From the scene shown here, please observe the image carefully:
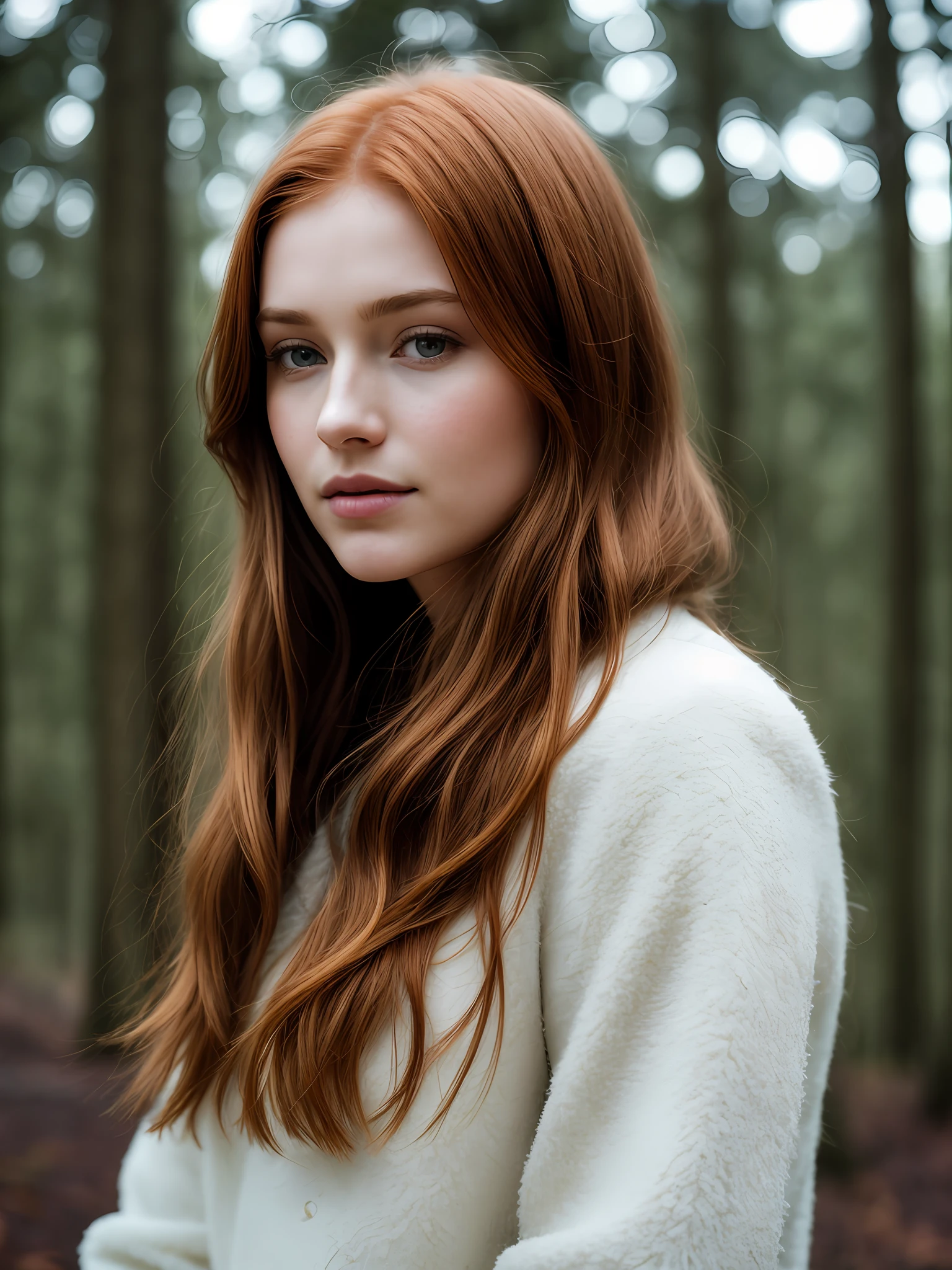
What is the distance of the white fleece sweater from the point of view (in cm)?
101

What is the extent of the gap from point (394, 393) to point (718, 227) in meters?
4.63

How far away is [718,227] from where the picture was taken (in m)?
5.27

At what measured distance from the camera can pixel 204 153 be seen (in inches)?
225

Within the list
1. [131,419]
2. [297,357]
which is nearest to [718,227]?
[131,419]

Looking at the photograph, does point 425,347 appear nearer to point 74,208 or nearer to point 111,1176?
point 111,1176

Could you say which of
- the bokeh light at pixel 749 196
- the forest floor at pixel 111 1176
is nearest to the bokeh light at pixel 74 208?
the bokeh light at pixel 749 196

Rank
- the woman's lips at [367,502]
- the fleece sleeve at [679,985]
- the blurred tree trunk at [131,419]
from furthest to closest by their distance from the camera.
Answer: the blurred tree trunk at [131,419], the woman's lips at [367,502], the fleece sleeve at [679,985]

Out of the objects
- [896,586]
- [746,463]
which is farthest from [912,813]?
[746,463]

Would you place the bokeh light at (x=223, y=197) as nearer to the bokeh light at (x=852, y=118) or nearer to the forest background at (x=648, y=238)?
the forest background at (x=648, y=238)

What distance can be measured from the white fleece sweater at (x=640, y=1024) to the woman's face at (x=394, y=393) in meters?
0.30

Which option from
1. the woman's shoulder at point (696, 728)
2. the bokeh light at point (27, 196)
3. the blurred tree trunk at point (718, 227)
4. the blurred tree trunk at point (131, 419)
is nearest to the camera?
the woman's shoulder at point (696, 728)

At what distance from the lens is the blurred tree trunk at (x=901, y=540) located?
5.00m

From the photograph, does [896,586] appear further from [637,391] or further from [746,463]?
[637,391]

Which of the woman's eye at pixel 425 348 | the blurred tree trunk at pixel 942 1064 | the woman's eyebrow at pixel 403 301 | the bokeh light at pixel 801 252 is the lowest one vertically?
the blurred tree trunk at pixel 942 1064
